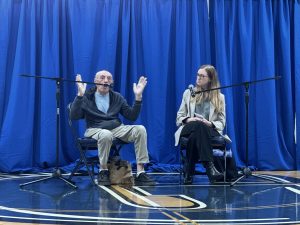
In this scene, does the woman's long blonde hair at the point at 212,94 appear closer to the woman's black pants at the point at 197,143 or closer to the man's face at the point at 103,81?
the woman's black pants at the point at 197,143

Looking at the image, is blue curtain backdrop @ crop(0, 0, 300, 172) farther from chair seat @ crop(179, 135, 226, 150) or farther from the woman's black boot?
the woman's black boot

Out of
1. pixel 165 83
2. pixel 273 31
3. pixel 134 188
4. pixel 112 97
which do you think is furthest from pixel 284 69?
pixel 134 188

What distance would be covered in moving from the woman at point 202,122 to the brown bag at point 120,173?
19.4 inches

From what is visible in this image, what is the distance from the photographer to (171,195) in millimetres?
3395

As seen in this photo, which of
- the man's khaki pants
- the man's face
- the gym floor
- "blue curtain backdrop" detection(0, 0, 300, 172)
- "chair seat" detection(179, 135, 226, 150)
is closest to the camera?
the gym floor

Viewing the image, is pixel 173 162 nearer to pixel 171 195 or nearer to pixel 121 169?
pixel 121 169

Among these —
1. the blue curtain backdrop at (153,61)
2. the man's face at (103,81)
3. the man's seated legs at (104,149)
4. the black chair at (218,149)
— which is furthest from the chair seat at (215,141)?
the blue curtain backdrop at (153,61)

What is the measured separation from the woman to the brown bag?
49cm

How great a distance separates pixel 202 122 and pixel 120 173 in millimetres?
833

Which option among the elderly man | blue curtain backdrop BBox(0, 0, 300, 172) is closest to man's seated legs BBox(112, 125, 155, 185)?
the elderly man

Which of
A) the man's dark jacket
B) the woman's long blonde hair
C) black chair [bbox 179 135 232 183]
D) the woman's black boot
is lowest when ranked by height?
the woman's black boot

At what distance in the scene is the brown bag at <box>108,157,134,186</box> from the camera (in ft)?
13.2

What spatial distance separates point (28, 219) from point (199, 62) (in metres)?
3.43

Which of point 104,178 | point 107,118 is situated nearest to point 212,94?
point 107,118
